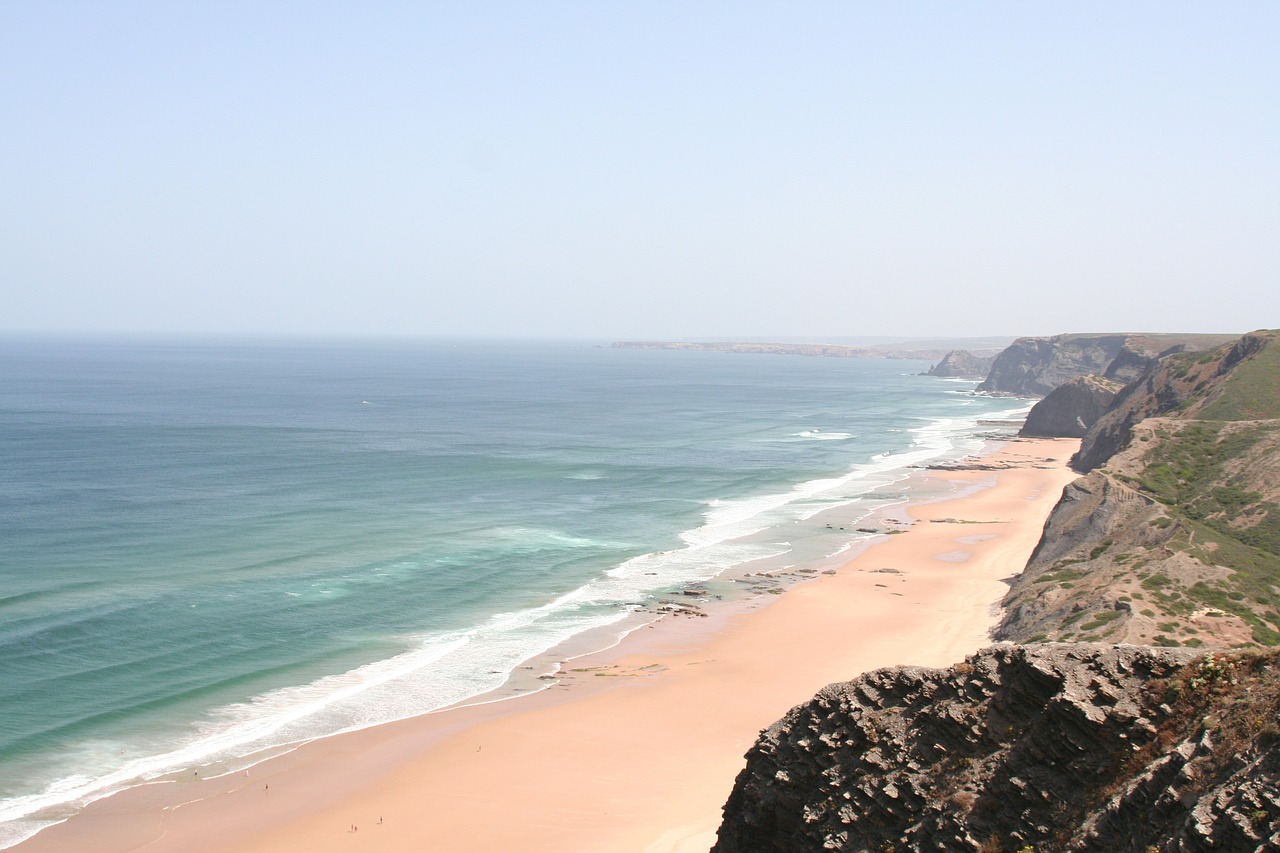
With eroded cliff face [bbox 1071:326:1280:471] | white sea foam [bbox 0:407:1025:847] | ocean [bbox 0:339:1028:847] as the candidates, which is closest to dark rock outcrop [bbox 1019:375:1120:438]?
ocean [bbox 0:339:1028:847]

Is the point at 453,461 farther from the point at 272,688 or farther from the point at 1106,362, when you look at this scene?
the point at 1106,362

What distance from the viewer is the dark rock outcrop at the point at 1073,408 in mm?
113000

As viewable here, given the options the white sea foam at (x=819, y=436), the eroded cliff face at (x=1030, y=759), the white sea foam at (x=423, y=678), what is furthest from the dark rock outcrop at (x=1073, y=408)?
the eroded cliff face at (x=1030, y=759)

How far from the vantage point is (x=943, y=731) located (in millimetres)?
15555

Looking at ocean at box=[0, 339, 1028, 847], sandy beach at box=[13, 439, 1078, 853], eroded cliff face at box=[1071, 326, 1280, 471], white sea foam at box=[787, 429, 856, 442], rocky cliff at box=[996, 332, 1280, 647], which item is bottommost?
sandy beach at box=[13, 439, 1078, 853]

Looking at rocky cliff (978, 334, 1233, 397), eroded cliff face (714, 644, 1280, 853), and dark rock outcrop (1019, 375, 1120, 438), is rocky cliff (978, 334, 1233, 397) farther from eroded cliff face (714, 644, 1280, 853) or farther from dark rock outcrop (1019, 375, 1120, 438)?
eroded cliff face (714, 644, 1280, 853)

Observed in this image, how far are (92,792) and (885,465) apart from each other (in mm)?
76328

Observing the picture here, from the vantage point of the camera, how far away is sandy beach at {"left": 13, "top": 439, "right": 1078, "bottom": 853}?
25234mm

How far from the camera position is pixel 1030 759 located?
14141mm

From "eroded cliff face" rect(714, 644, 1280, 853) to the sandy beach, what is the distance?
8.27 m

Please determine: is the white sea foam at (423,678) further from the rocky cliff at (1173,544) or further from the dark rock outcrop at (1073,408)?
the dark rock outcrop at (1073,408)

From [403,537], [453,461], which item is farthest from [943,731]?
[453,461]

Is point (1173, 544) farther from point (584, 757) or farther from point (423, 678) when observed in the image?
point (423, 678)

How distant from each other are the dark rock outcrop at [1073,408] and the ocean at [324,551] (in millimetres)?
9612
